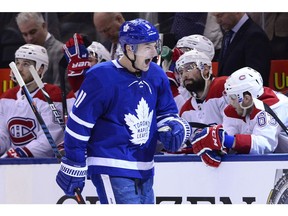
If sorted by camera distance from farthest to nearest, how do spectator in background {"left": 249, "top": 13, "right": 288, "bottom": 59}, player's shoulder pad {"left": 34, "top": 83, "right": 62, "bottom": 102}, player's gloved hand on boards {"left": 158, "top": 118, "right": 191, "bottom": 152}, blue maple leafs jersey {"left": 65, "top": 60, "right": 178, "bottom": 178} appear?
1. spectator in background {"left": 249, "top": 13, "right": 288, "bottom": 59}
2. player's shoulder pad {"left": 34, "top": 83, "right": 62, "bottom": 102}
3. player's gloved hand on boards {"left": 158, "top": 118, "right": 191, "bottom": 152}
4. blue maple leafs jersey {"left": 65, "top": 60, "right": 178, "bottom": 178}

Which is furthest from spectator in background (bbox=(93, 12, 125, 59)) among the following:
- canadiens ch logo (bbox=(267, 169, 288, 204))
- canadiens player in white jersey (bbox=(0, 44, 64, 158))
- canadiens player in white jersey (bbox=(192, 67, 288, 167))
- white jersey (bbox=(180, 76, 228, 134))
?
canadiens ch logo (bbox=(267, 169, 288, 204))

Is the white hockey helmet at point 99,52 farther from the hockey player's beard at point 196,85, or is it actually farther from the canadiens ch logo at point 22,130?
the hockey player's beard at point 196,85

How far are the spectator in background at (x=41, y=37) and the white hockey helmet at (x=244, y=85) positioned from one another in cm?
197

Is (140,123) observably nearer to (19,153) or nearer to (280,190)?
(280,190)

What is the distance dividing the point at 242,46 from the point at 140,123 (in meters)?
1.80

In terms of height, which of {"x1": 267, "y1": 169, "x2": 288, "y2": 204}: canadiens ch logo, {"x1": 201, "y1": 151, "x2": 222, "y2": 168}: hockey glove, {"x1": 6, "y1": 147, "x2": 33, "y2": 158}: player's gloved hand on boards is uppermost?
{"x1": 201, "y1": 151, "x2": 222, "y2": 168}: hockey glove

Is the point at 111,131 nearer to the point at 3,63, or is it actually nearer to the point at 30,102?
the point at 30,102

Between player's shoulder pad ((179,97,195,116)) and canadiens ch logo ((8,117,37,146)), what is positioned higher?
player's shoulder pad ((179,97,195,116))

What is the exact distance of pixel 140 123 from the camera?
5.43m

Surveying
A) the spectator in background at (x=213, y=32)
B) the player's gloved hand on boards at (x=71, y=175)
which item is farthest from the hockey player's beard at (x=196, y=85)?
the player's gloved hand on boards at (x=71, y=175)

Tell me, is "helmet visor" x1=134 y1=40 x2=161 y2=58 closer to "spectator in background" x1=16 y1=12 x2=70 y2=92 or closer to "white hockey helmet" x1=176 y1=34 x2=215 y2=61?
"white hockey helmet" x1=176 y1=34 x2=215 y2=61

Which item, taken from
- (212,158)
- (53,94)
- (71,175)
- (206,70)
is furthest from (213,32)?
(71,175)

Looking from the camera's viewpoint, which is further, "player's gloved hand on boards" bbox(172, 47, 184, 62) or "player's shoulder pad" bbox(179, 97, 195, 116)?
"player's gloved hand on boards" bbox(172, 47, 184, 62)

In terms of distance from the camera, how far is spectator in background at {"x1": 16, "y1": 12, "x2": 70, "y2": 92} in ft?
25.8
